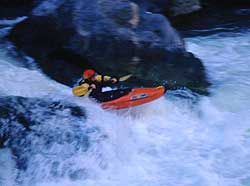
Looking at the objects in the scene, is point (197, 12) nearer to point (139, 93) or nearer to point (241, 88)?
point (241, 88)

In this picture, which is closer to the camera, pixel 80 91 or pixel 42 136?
pixel 42 136

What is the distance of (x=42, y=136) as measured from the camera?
5055mm

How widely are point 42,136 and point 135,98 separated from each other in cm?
127

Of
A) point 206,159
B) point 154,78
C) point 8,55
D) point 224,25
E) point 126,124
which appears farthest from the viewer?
point 224,25

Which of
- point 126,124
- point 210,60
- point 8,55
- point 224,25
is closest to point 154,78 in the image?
point 126,124

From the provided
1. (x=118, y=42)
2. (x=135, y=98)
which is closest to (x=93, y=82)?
(x=135, y=98)

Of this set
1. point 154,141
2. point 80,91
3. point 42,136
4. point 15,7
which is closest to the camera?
point 42,136

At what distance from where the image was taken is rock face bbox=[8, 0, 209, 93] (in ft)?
21.1

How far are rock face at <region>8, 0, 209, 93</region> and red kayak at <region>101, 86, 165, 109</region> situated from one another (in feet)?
1.76

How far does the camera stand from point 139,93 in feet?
19.2

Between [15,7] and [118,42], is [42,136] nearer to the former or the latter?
[118,42]

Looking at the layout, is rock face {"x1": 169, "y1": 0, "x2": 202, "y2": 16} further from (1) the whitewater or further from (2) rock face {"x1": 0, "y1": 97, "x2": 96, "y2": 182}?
(2) rock face {"x1": 0, "y1": 97, "x2": 96, "y2": 182}

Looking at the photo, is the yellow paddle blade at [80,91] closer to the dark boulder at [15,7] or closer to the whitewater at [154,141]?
the whitewater at [154,141]

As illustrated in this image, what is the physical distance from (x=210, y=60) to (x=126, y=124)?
250 centimetres
